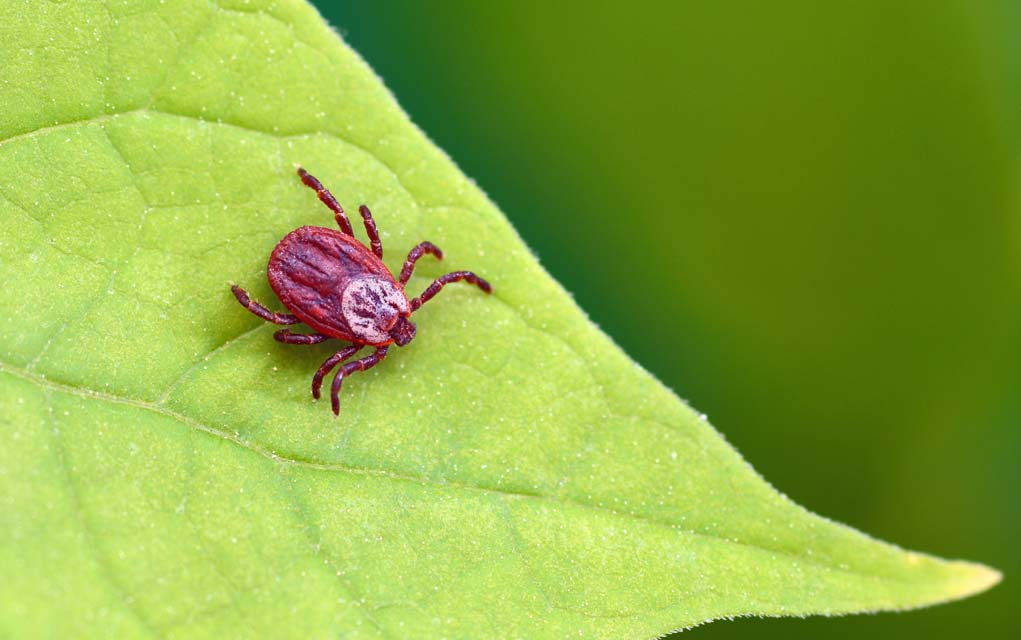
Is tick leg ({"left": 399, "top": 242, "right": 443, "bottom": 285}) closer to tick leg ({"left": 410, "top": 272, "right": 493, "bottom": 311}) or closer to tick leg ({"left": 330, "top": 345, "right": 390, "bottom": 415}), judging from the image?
tick leg ({"left": 410, "top": 272, "right": 493, "bottom": 311})

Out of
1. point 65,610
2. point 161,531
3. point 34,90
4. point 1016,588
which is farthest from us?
point 1016,588

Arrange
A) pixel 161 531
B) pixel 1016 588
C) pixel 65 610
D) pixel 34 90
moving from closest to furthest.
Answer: pixel 65 610 < pixel 161 531 < pixel 34 90 < pixel 1016 588

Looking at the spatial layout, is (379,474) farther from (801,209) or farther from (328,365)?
(801,209)

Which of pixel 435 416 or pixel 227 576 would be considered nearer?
pixel 227 576

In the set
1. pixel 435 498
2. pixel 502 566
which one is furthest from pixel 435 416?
pixel 502 566

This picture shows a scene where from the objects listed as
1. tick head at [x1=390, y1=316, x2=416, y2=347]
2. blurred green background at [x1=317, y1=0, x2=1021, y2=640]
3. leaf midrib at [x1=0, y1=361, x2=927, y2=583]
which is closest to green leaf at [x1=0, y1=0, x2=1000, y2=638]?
leaf midrib at [x1=0, y1=361, x2=927, y2=583]

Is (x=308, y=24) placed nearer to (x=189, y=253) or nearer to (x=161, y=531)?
(x=189, y=253)

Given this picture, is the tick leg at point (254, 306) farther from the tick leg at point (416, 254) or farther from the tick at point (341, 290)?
the tick leg at point (416, 254)

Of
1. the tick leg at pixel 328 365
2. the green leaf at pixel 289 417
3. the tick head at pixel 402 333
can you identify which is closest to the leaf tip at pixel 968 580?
the green leaf at pixel 289 417
